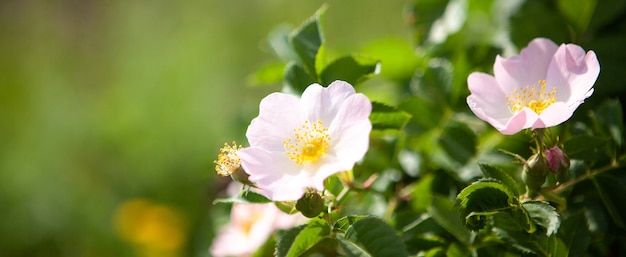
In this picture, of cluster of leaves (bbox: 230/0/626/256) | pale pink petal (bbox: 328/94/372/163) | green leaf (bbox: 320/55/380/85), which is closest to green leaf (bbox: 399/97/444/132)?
cluster of leaves (bbox: 230/0/626/256)

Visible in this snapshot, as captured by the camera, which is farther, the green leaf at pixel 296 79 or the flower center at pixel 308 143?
the green leaf at pixel 296 79

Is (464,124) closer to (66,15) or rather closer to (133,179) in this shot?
(133,179)

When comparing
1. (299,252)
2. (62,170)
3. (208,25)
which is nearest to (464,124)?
(299,252)

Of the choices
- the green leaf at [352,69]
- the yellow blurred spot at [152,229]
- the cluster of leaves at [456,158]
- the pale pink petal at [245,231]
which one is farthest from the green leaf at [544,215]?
the yellow blurred spot at [152,229]

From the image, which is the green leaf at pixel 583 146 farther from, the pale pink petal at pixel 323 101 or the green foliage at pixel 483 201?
the pale pink petal at pixel 323 101

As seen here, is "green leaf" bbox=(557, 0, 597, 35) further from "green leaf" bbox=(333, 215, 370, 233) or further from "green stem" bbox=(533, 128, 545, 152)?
"green leaf" bbox=(333, 215, 370, 233)
